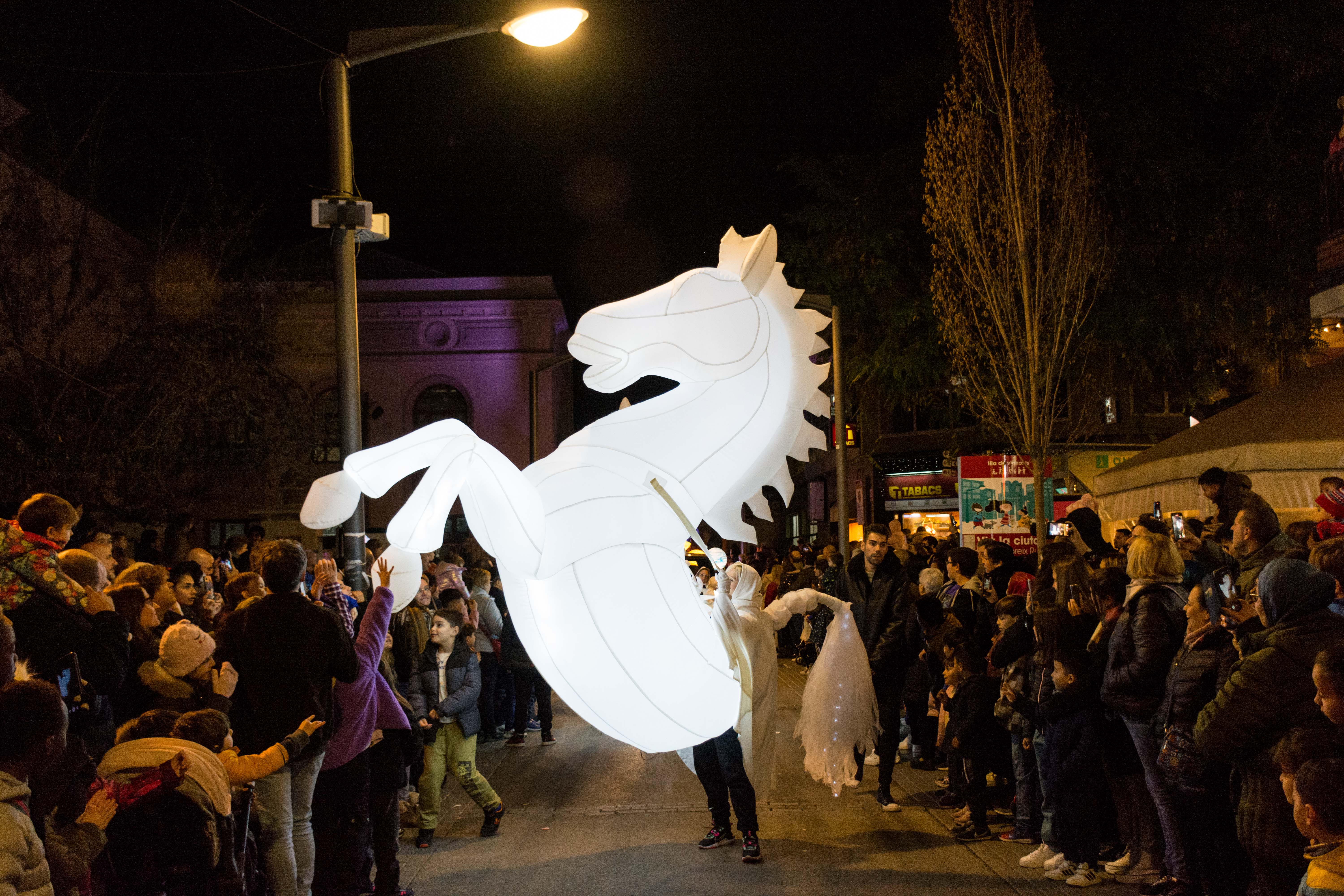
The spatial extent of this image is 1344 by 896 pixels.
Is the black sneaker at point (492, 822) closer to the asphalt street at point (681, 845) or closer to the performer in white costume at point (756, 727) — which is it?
the asphalt street at point (681, 845)

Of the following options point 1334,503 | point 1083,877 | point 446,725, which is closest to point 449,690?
point 446,725

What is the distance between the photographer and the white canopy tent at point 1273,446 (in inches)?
342

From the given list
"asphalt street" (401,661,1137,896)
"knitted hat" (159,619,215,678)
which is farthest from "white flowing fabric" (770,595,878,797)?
"knitted hat" (159,619,215,678)

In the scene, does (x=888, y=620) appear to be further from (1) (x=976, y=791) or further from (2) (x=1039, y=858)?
(2) (x=1039, y=858)

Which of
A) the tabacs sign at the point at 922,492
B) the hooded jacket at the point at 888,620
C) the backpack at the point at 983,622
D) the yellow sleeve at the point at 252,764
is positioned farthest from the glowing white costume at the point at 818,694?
the tabacs sign at the point at 922,492

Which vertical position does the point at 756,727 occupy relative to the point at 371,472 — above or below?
below

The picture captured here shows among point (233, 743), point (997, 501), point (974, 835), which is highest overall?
point (997, 501)

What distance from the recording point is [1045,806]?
664 cm

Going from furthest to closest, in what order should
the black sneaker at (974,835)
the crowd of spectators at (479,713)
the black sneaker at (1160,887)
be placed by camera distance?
the black sneaker at (974,835) → the black sneaker at (1160,887) → the crowd of spectators at (479,713)

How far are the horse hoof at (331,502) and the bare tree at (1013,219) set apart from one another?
1017 centimetres

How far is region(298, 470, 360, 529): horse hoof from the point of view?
3363mm

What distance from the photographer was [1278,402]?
31.0 feet

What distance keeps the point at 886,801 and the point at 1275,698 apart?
4154 mm

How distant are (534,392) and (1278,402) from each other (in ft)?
Result: 37.5
